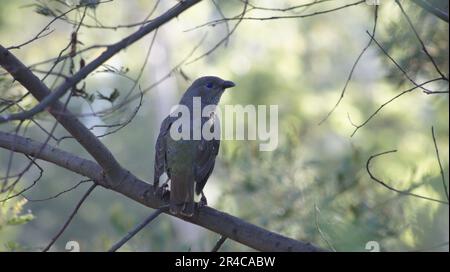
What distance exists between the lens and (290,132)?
855cm

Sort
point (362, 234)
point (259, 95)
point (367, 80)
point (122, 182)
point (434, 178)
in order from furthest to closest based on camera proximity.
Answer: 1. point (367, 80)
2. point (259, 95)
3. point (434, 178)
4. point (362, 234)
5. point (122, 182)

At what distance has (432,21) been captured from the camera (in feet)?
21.4

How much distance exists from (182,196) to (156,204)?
0.38 m

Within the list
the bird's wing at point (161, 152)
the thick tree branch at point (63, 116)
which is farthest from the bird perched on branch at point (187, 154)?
the thick tree branch at point (63, 116)

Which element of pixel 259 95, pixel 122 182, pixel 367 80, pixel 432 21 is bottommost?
pixel 122 182

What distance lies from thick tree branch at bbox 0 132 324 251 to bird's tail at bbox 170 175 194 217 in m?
0.09

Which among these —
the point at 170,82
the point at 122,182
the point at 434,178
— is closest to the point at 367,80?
the point at 170,82

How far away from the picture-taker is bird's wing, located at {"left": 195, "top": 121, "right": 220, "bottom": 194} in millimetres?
4887

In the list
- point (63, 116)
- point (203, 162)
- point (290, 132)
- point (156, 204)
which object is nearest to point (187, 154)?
point (203, 162)

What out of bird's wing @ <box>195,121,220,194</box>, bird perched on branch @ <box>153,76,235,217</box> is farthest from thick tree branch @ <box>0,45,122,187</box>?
bird's wing @ <box>195,121,220,194</box>
